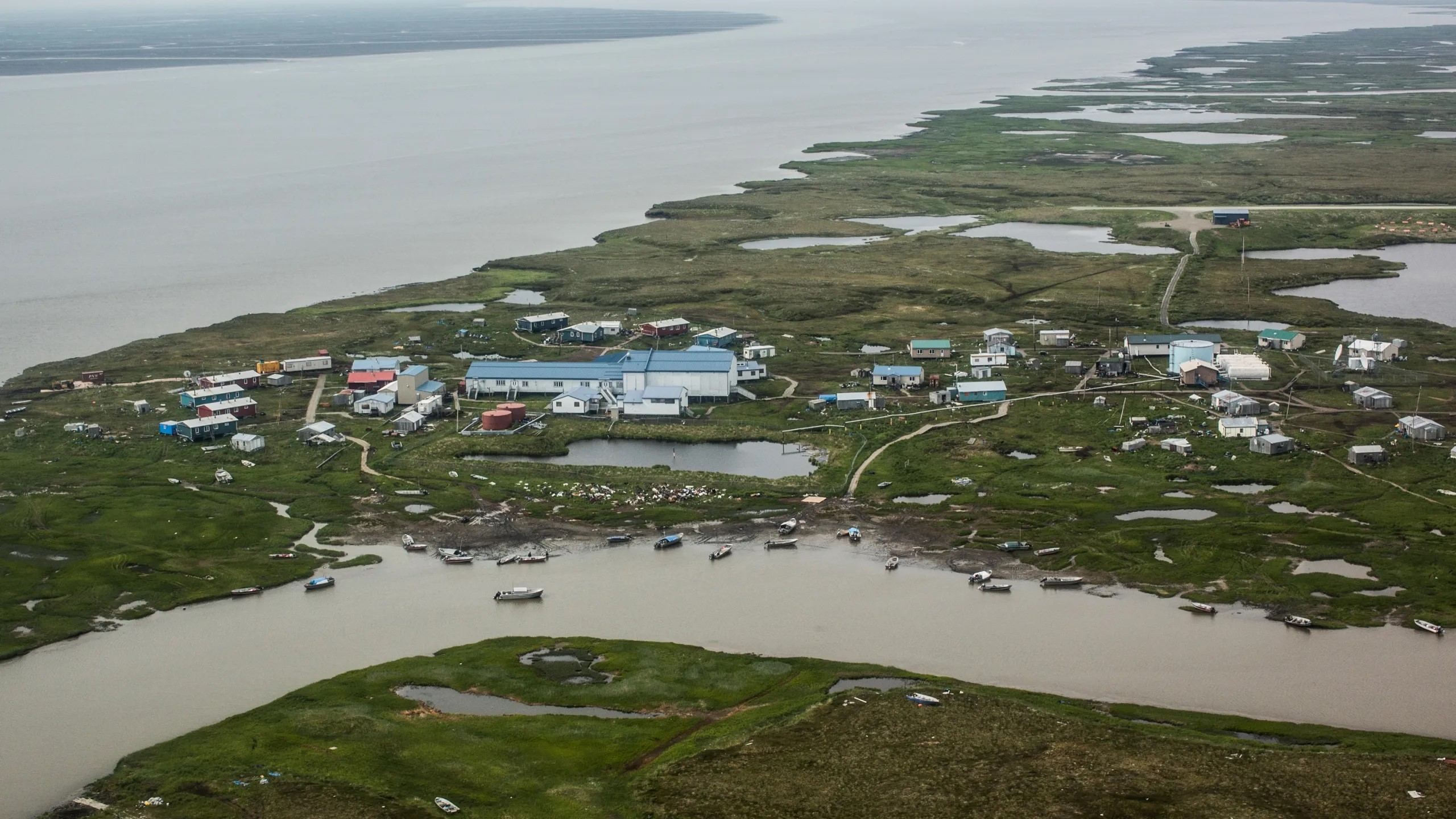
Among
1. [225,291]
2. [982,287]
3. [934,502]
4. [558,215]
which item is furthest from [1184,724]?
[558,215]

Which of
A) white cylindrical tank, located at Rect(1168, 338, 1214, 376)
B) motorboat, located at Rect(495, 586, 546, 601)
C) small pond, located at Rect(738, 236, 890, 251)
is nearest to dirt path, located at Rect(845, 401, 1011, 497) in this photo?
white cylindrical tank, located at Rect(1168, 338, 1214, 376)

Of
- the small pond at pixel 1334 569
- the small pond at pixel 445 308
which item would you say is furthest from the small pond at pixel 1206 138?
the small pond at pixel 1334 569

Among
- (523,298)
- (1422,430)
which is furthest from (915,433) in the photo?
(523,298)

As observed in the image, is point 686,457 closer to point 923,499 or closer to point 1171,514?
point 923,499

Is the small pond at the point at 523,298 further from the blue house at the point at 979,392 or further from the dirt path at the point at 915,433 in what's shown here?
the dirt path at the point at 915,433

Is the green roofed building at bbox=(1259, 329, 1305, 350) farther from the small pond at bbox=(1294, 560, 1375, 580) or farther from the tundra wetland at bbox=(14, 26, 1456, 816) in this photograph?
the small pond at bbox=(1294, 560, 1375, 580)

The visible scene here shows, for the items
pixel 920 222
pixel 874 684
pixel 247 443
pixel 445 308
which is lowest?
pixel 874 684
